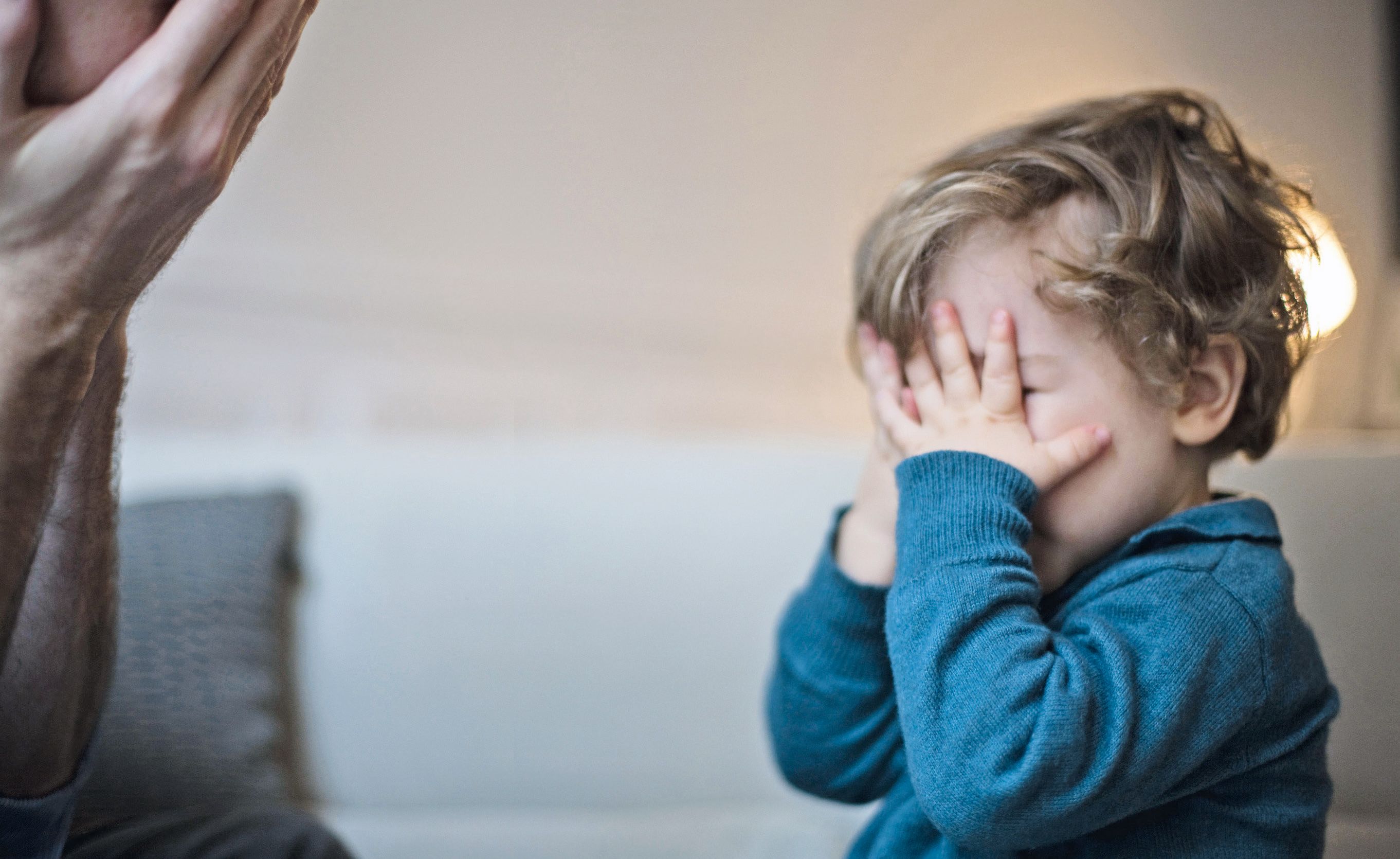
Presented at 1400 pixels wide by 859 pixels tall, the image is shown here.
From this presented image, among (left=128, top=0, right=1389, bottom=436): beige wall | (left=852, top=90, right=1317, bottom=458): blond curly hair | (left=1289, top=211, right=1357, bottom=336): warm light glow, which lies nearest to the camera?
(left=852, top=90, right=1317, bottom=458): blond curly hair

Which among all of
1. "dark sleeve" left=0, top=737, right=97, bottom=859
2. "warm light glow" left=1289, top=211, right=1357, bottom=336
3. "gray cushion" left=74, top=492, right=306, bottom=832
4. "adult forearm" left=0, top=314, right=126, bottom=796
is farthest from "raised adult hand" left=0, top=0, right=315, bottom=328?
"warm light glow" left=1289, top=211, right=1357, bottom=336

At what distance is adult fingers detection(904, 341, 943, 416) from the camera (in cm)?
74

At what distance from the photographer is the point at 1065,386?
0.72 meters

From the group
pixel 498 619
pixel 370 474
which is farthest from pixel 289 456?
pixel 498 619

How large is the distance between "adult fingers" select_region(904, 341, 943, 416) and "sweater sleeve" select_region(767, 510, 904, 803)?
178mm

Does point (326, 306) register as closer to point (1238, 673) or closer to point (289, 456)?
point (289, 456)

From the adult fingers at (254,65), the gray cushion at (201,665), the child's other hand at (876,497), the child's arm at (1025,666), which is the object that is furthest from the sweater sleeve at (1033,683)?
the gray cushion at (201,665)

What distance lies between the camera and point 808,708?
0.86m

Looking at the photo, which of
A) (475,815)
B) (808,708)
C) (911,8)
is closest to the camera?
(808,708)

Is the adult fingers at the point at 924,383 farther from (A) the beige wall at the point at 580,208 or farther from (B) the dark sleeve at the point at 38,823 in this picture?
(A) the beige wall at the point at 580,208

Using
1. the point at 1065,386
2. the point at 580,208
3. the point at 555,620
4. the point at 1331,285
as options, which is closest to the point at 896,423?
the point at 1065,386

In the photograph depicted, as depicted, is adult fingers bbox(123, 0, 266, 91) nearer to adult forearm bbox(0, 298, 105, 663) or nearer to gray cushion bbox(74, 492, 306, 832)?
adult forearm bbox(0, 298, 105, 663)

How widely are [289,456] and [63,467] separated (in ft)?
2.03

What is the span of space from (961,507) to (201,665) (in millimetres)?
929
